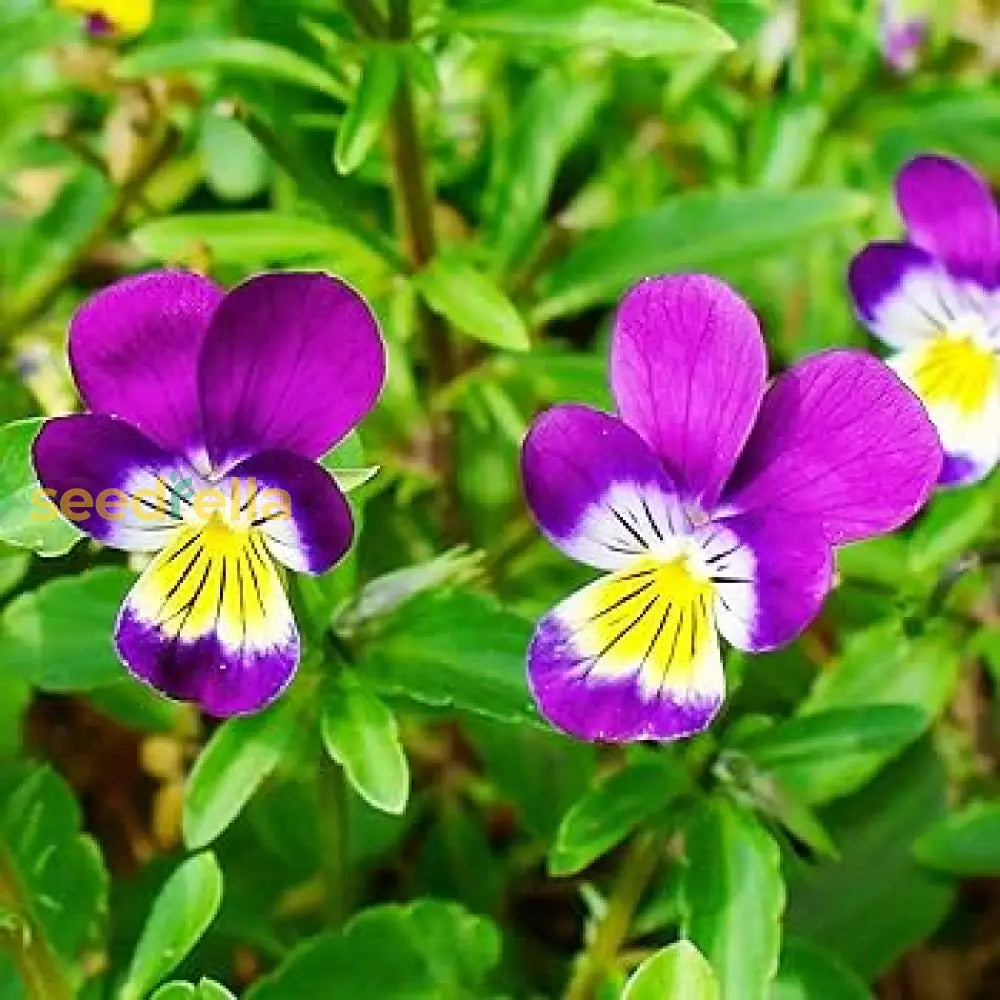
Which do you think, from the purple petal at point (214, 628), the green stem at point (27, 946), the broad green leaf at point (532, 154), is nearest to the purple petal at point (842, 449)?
the purple petal at point (214, 628)

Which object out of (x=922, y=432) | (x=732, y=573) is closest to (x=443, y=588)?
(x=732, y=573)

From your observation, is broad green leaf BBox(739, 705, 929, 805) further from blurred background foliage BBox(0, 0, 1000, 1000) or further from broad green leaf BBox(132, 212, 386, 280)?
broad green leaf BBox(132, 212, 386, 280)

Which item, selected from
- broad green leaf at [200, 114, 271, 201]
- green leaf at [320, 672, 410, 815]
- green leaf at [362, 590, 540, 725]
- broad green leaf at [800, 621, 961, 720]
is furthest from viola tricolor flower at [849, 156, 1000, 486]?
broad green leaf at [200, 114, 271, 201]

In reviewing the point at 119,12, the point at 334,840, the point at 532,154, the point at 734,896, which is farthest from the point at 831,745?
the point at 119,12

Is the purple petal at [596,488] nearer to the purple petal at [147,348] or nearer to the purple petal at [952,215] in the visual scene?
the purple petal at [147,348]

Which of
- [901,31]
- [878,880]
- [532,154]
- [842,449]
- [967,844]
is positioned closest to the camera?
[842,449]

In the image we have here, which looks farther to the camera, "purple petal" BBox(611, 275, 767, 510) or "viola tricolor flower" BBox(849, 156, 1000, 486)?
"viola tricolor flower" BBox(849, 156, 1000, 486)

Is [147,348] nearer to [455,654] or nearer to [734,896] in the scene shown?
[455,654]
